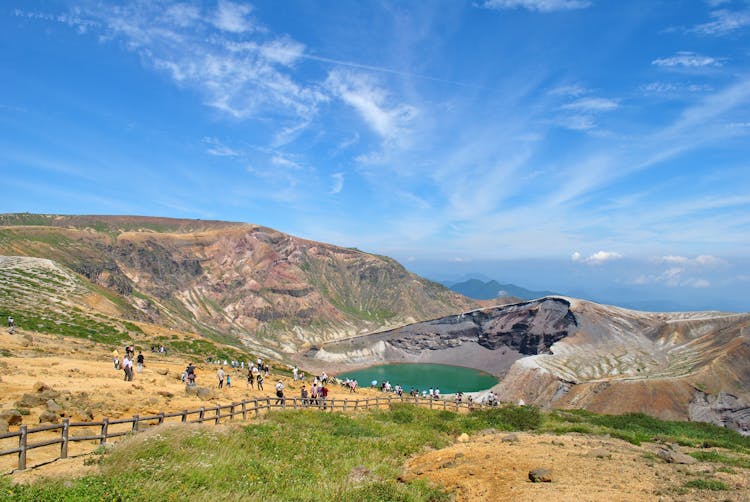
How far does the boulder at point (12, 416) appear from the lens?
608 inches

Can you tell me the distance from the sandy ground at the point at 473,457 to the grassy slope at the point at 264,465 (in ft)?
3.81

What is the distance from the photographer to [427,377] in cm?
12006

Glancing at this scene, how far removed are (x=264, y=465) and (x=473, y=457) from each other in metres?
7.94

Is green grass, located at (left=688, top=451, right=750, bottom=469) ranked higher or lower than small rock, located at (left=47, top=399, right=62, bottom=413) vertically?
lower

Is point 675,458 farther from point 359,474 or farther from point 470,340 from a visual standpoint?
point 470,340

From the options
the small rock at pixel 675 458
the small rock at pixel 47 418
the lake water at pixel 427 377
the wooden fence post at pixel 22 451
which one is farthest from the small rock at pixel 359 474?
the lake water at pixel 427 377

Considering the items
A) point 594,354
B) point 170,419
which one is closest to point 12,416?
point 170,419

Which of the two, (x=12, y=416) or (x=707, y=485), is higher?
(x=12, y=416)

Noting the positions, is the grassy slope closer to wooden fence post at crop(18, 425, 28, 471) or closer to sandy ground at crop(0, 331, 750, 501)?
sandy ground at crop(0, 331, 750, 501)

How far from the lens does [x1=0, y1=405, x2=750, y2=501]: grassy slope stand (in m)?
9.73

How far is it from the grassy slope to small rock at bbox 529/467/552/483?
290 centimetres

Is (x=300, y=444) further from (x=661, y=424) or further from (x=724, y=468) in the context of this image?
(x=661, y=424)

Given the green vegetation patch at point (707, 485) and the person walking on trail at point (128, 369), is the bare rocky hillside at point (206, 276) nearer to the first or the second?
the person walking on trail at point (128, 369)

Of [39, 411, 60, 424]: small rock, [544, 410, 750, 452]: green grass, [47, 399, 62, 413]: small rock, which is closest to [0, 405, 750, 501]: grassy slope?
[544, 410, 750, 452]: green grass
